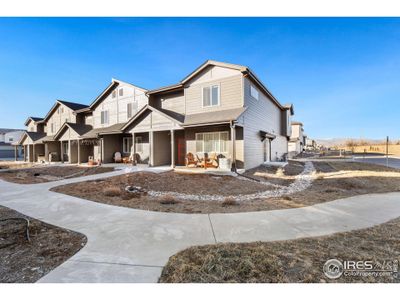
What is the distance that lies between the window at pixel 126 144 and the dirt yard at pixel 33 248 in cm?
1444

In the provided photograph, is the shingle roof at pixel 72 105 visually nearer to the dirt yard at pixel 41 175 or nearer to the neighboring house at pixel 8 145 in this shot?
the dirt yard at pixel 41 175

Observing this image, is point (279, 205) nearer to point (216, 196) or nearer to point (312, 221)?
point (312, 221)

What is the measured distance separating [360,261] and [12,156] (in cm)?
5889

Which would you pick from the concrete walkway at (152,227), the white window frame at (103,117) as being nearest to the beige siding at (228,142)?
the concrete walkway at (152,227)

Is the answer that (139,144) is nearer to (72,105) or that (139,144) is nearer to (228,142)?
(228,142)

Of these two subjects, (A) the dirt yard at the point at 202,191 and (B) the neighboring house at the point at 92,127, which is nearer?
(A) the dirt yard at the point at 202,191

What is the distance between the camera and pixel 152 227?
4461mm

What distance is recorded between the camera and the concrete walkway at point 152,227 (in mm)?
2941

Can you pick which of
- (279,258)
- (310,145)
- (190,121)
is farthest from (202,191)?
(310,145)

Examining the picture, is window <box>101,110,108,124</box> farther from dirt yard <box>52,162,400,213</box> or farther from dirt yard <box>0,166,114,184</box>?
dirt yard <box>52,162,400,213</box>

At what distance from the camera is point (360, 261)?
3.11m

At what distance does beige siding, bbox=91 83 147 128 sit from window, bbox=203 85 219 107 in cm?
635

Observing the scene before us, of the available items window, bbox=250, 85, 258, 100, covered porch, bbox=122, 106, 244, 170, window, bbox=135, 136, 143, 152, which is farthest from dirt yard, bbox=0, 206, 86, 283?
window, bbox=250, 85, 258, 100
